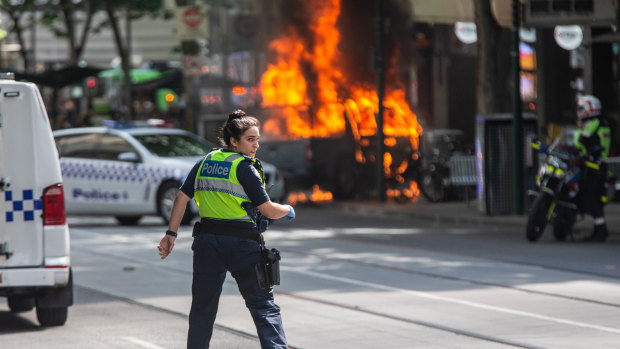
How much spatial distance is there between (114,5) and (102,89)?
19734mm

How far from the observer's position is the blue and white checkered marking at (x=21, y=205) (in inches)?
343

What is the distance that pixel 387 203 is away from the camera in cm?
2253

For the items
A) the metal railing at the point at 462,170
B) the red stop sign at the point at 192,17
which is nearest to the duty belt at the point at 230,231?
the metal railing at the point at 462,170

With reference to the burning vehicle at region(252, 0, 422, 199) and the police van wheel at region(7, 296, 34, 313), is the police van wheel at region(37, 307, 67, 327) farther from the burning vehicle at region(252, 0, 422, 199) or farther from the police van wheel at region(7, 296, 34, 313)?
the burning vehicle at region(252, 0, 422, 199)

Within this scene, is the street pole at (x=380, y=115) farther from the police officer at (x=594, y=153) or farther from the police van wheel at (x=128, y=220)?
the police officer at (x=594, y=153)

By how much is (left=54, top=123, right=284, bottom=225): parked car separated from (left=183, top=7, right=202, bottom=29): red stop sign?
584cm

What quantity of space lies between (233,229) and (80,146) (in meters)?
12.9

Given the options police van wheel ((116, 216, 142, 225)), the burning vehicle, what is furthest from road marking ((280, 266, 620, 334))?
the burning vehicle

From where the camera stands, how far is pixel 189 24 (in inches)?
990

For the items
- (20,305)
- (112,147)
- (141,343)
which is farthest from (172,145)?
(141,343)

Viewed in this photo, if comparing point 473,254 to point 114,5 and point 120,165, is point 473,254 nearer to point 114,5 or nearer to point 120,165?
point 120,165

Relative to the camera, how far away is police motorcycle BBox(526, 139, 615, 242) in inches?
592

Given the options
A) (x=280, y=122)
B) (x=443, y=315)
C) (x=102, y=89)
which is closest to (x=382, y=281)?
(x=443, y=315)

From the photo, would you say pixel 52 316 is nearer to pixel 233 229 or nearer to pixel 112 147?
pixel 233 229
